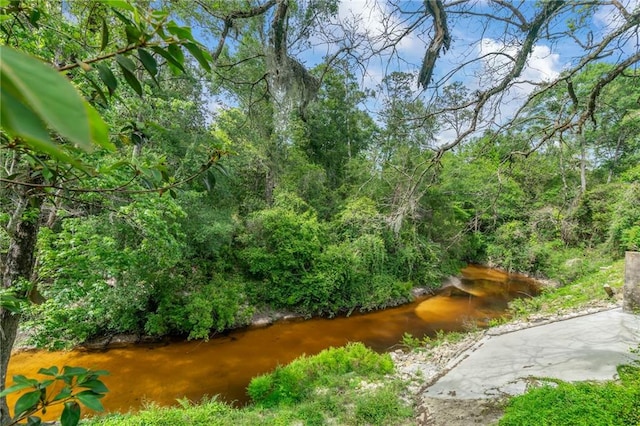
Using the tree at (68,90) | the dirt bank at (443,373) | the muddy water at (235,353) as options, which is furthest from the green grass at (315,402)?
the tree at (68,90)

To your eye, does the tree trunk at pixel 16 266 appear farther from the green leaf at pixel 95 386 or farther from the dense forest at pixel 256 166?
the green leaf at pixel 95 386

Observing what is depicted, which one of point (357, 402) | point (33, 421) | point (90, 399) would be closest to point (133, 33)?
point (90, 399)

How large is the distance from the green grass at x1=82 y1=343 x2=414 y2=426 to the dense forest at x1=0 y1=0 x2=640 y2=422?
1628mm

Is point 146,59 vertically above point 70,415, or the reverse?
point 146,59

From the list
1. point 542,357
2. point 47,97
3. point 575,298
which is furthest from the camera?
point 575,298

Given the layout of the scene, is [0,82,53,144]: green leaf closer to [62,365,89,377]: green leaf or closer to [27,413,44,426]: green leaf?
[62,365,89,377]: green leaf

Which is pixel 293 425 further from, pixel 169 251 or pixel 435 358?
pixel 169 251

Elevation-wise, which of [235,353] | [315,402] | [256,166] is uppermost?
[256,166]

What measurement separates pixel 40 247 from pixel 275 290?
509 cm

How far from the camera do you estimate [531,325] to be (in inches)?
193

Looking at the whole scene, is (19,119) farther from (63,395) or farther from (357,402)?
(357,402)

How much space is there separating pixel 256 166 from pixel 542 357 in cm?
781

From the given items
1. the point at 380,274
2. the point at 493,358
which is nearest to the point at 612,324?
the point at 493,358

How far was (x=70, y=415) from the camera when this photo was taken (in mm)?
613
